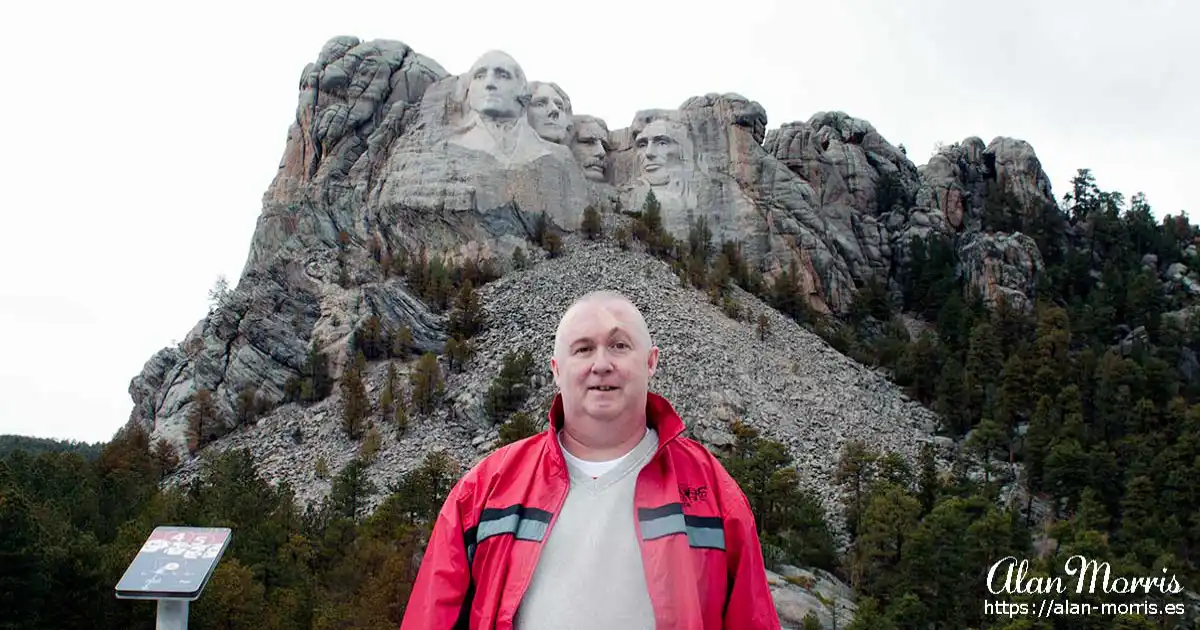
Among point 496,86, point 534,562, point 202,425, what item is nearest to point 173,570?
point 534,562

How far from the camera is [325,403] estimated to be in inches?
1946

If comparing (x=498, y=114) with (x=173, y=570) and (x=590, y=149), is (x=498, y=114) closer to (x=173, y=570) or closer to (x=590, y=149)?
(x=590, y=149)

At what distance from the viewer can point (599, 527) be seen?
5.96 metres

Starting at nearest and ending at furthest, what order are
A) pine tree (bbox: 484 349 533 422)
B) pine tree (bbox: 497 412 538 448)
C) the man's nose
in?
the man's nose < pine tree (bbox: 497 412 538 448) < pine tree (bbox: 484 349 533 422)

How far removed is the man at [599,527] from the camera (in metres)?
5.80

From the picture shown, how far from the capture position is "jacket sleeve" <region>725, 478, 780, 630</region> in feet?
19.3

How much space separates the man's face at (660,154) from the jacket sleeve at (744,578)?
60.9m

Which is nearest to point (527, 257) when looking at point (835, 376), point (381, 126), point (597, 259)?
point (597, 259)

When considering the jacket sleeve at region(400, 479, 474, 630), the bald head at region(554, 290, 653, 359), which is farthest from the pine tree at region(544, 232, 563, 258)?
the jacket sleeve at region(400, 479, 474, 630)

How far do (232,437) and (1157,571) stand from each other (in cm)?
3641

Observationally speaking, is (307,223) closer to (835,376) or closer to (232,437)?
(232,437)

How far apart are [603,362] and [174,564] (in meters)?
3.98

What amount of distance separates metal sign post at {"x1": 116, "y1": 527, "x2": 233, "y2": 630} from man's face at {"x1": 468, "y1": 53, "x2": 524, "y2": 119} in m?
54.1

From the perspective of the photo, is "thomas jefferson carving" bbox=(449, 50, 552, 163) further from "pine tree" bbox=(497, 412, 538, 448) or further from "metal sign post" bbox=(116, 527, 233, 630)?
"metal sign post" bbox=(116, 527, 233, 630)
